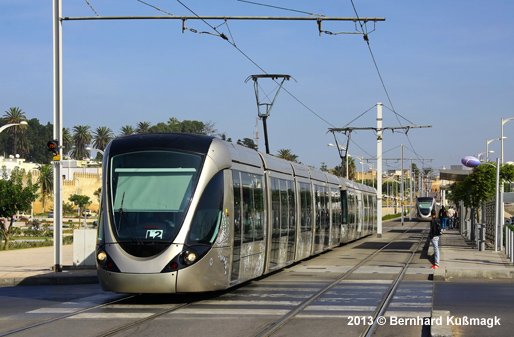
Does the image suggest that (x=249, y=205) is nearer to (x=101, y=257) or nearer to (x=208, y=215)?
(x=208, y=215)

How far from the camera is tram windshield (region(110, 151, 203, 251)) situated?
11.8 m

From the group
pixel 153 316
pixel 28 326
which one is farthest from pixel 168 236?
pixel 28 326

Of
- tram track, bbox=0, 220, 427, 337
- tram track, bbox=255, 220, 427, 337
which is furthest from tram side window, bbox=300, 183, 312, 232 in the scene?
tram track, bbox=0, 220, 427, 337

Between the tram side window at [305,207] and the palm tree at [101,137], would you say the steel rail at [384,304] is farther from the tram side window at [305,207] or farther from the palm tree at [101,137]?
the palm tree at [101,137]

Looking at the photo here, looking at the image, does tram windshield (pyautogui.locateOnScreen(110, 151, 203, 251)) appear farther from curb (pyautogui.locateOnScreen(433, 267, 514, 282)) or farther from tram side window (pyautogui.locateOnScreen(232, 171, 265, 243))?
curb (pyautogui.locateOnScreen(433, 267, 514, 282))

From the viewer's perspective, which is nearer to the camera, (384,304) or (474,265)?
(384,304)

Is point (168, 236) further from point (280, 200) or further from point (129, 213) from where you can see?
point (280, 200)

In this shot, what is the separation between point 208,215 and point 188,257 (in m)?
0.89

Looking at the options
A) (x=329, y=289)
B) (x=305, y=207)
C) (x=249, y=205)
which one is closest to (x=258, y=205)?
(x=249, y=205)

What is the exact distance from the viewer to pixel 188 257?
11.7m

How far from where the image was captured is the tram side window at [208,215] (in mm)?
11930

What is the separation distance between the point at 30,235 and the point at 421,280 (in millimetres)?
38378

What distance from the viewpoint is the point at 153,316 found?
35.2 ft

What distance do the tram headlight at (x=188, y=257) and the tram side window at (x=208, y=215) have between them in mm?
170
